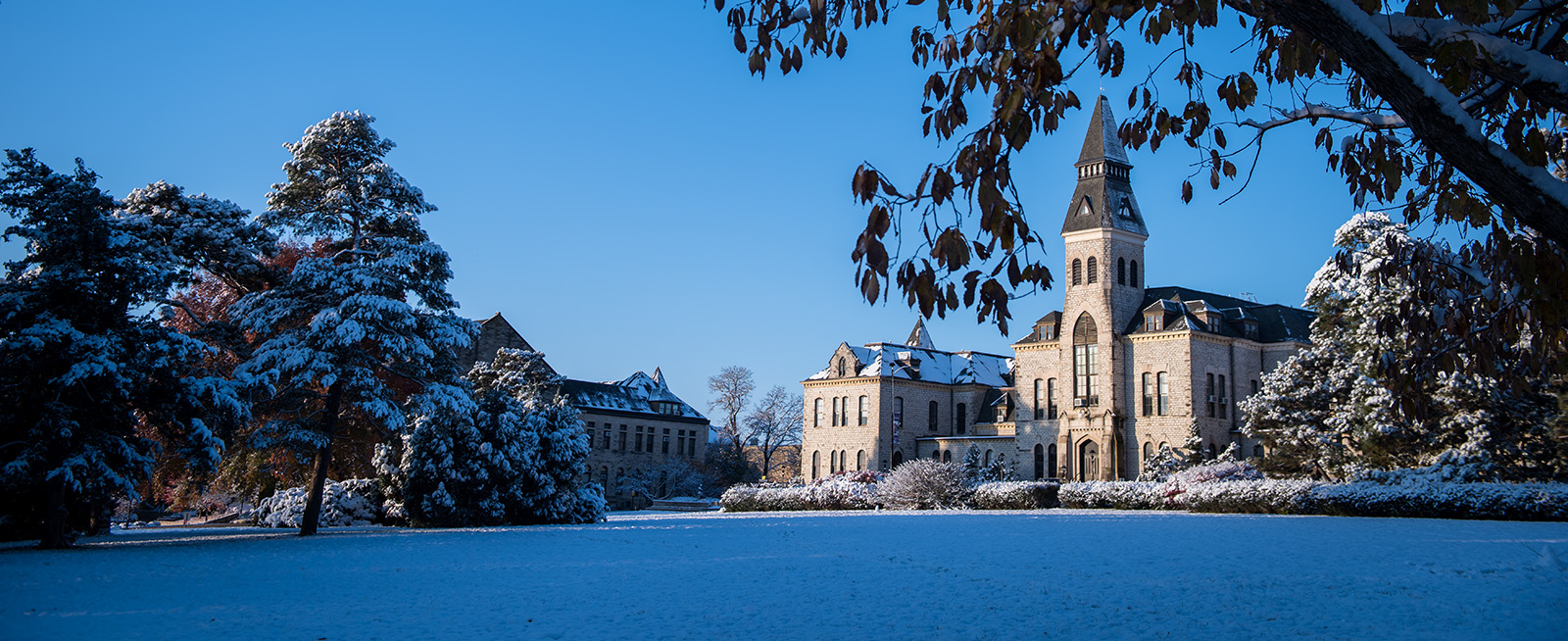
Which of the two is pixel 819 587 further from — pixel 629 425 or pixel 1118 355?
pixel 629 425

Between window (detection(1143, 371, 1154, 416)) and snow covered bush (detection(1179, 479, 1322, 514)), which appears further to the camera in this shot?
window (detection(1143, 371, 1154, 416))

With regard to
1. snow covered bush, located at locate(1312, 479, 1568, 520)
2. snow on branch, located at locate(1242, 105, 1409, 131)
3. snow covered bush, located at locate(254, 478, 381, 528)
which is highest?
snow on branch, located at locate(1242, 105, 1409, 131)

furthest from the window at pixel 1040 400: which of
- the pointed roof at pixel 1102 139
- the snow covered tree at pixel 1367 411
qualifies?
the snow covered tree at pixel 1367 411

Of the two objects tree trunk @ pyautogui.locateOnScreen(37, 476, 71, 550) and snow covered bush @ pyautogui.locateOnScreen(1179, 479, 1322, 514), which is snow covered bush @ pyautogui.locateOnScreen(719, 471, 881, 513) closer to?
snow covered bush @ pyautogui.locateOnScreen(1179, 479, 1322, 514)

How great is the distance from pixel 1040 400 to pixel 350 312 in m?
37.7

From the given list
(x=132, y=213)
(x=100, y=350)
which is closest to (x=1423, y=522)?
(x=100, y=350)

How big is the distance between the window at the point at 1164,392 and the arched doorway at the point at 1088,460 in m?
3.45

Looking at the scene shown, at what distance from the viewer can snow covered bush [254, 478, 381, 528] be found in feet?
82.4

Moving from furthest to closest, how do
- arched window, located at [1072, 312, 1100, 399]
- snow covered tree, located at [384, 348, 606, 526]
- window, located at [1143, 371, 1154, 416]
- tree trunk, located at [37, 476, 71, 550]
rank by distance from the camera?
1. arched window, located at [1072, 312, 1100, 399]
2. window, located at [1143, 371, 1154, 416]
3. snow covered tree, located at [384, 348, 606, 526]
4. tree trunk, located at [37, 476, 71, 550]

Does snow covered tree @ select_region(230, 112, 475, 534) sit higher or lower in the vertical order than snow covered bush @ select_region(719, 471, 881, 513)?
higher

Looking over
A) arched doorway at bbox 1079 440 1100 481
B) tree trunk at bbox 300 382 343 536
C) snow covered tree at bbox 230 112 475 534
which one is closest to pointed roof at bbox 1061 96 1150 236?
arched doorway at bbox 1079 440 1100 481

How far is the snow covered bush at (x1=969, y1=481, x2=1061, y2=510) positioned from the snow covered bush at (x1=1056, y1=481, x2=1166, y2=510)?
1.90ft

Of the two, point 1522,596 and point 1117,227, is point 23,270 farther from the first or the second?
point 1117,227

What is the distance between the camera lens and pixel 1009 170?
4660mm
